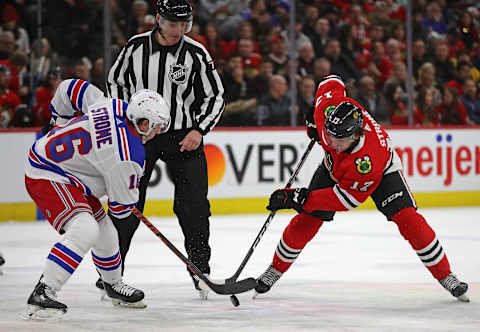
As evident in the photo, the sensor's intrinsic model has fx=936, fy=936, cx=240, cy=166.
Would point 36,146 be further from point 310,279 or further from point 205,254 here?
point 310,279

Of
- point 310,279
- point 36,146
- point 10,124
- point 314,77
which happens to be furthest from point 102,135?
point 314,77

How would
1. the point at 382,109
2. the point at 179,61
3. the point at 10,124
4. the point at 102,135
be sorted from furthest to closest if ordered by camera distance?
the point at 382,109, the point at 10,124, the point at 179,61, the point at 102,135

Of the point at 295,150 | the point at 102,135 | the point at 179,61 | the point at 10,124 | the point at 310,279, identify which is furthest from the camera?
the point at 295,150

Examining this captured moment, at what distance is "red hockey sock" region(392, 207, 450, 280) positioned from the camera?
370cm

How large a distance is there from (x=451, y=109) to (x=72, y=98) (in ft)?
21.2

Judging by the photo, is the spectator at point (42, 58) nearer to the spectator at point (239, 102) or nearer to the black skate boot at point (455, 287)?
the spectator at point (239, 102)

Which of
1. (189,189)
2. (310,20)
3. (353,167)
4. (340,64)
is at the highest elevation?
(353,167)

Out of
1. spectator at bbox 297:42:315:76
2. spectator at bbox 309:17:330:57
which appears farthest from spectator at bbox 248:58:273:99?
spectator at bbox 309:17:330:57

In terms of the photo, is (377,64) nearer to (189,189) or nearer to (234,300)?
(189,189)

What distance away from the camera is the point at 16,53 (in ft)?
25.4

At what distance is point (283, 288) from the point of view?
414cm

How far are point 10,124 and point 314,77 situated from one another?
2925 mm

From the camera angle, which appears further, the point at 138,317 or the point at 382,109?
the point at 382,109

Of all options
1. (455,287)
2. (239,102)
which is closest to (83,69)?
(239,102)
